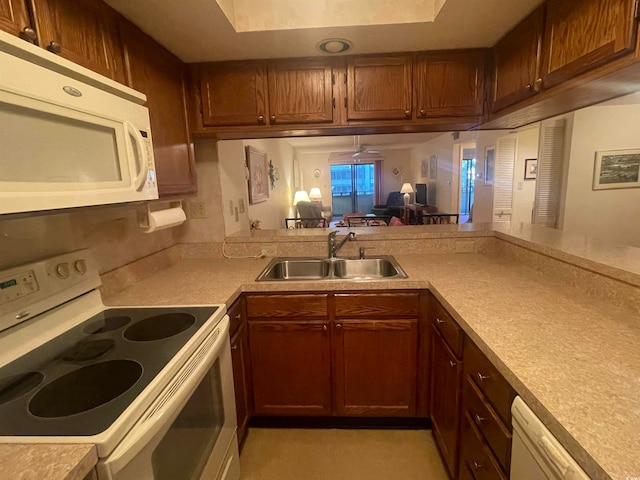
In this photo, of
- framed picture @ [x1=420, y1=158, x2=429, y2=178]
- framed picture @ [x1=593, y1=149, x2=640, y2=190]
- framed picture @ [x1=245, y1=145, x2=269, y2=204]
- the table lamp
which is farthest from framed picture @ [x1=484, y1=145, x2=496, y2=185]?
framed picture @ [x1=245, y1=145, x2=269, y2=204]

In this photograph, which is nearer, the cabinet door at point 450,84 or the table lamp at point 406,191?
the cabinet door at point 450,84

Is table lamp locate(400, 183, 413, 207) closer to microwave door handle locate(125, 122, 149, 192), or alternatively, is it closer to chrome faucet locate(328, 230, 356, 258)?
chrome faucet locate(328, 230, 356, 258)

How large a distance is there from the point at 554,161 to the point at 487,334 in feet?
12.9

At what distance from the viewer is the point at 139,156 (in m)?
1.15

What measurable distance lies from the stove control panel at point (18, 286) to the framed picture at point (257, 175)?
280cm

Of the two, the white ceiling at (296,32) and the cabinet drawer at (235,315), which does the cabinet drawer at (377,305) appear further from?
the white ceiling at (296,32)

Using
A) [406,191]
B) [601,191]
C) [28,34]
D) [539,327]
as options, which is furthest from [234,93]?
[406,191]

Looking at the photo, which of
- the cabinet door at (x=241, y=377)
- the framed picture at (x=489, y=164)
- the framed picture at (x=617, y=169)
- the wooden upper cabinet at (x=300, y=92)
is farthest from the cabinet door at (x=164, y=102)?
the framed picture at (x=489, y=164)

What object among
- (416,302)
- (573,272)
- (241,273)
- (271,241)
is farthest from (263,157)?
(573,272)

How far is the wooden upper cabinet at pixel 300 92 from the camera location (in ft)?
6.20

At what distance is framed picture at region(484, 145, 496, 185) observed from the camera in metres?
5.15

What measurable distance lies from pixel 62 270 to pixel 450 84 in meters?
2.10

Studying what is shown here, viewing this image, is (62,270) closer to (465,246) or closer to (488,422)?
(488,422)

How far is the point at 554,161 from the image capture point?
3982 mm
